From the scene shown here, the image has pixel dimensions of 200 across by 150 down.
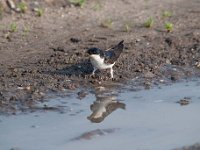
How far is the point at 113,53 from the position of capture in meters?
11.1

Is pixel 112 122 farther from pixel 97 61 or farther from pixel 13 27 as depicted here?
pixel 13 27

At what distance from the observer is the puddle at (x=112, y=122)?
341 inches

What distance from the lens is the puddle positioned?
8.67 metres

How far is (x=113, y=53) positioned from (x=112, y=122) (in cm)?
191

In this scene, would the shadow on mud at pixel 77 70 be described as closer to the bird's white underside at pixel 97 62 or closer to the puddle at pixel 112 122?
the bird's white underside at pixel 97 62

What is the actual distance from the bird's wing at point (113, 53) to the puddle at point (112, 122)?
43cm

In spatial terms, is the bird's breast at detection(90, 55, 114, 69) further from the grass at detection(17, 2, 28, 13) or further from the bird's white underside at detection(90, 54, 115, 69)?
the grass at detection(17, 2, 28, 13)

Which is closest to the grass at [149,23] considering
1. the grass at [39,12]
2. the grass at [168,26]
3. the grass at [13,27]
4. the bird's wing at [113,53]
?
the grass at [168,26]

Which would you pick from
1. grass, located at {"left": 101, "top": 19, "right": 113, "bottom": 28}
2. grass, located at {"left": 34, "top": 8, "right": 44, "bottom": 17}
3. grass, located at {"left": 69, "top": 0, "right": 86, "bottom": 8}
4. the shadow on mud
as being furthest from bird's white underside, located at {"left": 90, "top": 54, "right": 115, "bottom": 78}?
grass, located at {"left": 69, "top": 0, "right": 86, "bottom": 8}

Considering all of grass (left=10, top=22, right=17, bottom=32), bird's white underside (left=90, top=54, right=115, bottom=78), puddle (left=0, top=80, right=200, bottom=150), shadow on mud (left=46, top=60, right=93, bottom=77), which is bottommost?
puddle (left=0, top=80, right=200, bottom=150)

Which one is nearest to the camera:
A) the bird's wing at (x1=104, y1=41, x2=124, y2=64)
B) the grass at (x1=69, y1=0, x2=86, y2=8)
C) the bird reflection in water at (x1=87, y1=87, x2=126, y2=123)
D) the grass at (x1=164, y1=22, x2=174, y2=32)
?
the bird reflection in water at (x1=87, y1=87, x2=126, y2=123)

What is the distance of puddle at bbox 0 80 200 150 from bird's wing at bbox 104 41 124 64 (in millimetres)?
435

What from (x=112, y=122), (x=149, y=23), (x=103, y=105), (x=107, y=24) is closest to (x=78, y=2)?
(x=107, y=24)

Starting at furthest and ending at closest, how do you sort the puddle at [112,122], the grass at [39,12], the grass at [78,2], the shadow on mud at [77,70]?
the grass at [78,2], the grass at [39,12], the shadow on mud at [77,70], the puddle at [112,122]
